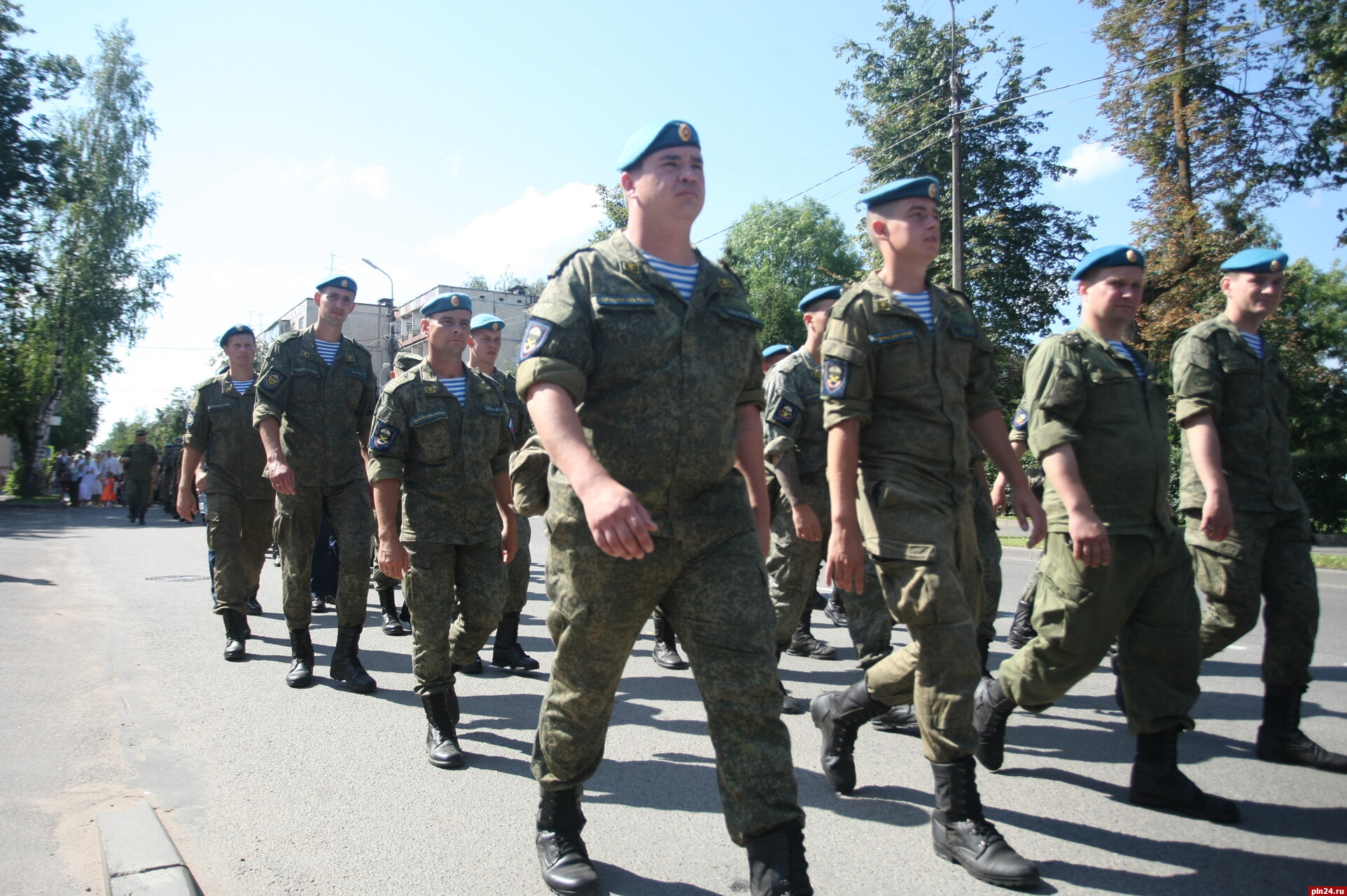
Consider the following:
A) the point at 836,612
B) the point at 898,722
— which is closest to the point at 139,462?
the point at 836,612

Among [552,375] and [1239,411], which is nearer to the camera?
[552,375]

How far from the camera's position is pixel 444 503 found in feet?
15.3

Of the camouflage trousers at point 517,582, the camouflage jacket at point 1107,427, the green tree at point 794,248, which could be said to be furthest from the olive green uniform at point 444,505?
the green tree at point 794,248

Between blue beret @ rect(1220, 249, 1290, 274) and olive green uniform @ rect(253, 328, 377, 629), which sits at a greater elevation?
blue beret @ rect(1220, 249, 1290, 274)

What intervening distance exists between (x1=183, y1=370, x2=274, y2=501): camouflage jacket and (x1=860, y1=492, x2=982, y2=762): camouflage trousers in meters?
5.44

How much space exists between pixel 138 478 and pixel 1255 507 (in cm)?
2317

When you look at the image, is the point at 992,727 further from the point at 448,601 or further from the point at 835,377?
the point at 448,601

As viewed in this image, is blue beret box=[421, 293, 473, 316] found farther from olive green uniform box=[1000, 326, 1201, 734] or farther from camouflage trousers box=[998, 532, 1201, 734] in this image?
camouflage trousers box=[998, 532, 1201, 734]

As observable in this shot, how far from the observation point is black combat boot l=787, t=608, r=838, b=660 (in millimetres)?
6781

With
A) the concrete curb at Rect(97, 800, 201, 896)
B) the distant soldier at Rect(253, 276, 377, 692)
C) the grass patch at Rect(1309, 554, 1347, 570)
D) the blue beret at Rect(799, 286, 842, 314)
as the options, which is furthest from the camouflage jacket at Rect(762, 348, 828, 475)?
the grass patch at Rect(1309, 554, 1347, 570)

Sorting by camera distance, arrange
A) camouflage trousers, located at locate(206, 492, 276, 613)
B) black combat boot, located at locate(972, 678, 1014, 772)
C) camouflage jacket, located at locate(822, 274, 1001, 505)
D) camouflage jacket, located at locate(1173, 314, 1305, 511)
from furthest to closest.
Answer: camouflage trousers, located at locate(206, 492, 276, 613) → camouflage jacket, located at locate(1173, 314, 1305, 511) → black combat boot, located at locate(972, 678, 1014, 772) → camouflage jacket, located at locate(822, 274, 1001, 505)

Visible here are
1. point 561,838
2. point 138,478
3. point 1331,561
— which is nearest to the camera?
point 561,838

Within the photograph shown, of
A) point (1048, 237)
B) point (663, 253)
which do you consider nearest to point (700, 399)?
point (663, 253)

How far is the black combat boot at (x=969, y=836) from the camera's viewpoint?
2996mm
